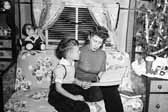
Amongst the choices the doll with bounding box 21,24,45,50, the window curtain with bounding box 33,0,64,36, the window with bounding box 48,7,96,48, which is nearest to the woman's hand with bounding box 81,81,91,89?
the doll with bounding box 21,24,45,50

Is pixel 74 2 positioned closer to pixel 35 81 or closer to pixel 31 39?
pixel 31 39

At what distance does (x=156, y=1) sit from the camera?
2783 mm

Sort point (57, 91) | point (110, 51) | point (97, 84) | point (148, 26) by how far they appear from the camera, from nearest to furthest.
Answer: point (57, 91)
point (97, 84)
point (148, 26)
point (110, 51)

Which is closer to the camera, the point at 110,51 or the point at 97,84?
the point at 97,84

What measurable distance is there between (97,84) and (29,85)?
29.6 inches

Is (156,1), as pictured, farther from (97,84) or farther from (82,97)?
(82,97)

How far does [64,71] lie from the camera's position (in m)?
2.28

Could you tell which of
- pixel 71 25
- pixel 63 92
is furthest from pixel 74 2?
pixel 63 92

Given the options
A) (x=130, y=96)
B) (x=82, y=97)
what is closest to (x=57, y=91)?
(x=82, y=97)

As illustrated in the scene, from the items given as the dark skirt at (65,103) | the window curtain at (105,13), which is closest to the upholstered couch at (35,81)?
the dark skirt at (65,103)

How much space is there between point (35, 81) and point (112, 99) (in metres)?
0.88

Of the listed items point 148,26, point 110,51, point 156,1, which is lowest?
point 110,51

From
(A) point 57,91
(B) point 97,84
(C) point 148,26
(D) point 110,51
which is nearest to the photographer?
(A) point 57,91

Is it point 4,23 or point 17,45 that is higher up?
point 4,23
